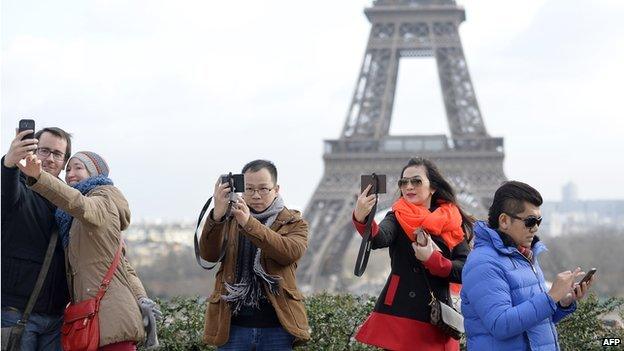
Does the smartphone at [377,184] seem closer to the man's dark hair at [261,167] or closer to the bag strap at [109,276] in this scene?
the man's dark hair at [261,167]

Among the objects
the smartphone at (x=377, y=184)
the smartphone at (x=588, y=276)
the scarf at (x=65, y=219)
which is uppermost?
the smartphone at (x=377, y=184)

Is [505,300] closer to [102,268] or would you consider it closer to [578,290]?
[578,290]

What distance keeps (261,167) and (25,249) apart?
1443mm

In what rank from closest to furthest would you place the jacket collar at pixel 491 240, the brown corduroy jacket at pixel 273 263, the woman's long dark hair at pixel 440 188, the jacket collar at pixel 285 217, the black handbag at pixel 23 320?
the jacket collar at pixel 491 240 → the black handbag at pixel 23 320 → the brown corduroy jacket at pixel 273 263 → the jacket collar at pixel 285 217 → the woman's long dark hair at pixel 440 188

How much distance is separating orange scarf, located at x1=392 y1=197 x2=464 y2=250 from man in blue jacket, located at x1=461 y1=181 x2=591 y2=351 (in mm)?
824

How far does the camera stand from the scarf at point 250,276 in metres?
5.92

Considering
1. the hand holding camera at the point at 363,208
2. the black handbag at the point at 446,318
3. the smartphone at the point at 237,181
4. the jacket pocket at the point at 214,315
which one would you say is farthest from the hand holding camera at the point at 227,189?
the black handbag at the point at 446,318

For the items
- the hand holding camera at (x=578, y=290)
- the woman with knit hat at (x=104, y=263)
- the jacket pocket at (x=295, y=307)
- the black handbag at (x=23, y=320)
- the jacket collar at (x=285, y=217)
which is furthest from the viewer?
the jacket collar at (x=285, y=217)

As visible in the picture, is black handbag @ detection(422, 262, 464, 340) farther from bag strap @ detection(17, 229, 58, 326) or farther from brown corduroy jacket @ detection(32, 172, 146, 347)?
bag strap @ detection(17, 229, 58, 326)

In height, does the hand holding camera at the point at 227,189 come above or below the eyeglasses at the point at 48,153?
below

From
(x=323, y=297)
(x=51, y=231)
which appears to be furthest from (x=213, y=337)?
(x=323, y=297)

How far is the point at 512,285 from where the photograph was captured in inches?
195

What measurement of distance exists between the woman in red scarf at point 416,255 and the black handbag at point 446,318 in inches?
2.3

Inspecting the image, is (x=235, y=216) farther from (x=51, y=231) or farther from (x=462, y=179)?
(x=462, y=179)
